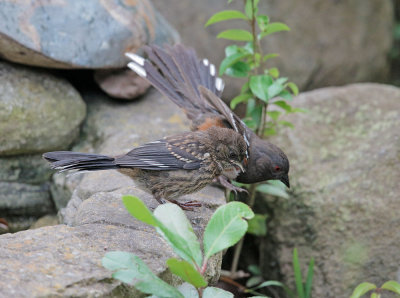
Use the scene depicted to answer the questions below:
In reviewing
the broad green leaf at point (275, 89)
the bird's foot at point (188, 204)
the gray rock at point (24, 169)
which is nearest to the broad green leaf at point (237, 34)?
the broad green leaf at point (275, 89)

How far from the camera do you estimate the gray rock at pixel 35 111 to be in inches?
164

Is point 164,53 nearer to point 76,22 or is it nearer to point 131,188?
point 76,22

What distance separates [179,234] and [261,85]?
6.53 ft

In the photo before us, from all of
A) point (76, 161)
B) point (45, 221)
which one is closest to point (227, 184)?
point (76, 161)

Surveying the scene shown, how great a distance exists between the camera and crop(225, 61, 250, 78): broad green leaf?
4.30 meters

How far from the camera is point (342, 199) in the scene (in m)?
4.24

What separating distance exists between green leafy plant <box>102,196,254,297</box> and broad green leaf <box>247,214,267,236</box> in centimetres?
185

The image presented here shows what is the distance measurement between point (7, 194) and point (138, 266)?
7.45ft

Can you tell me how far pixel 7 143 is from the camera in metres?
4.16

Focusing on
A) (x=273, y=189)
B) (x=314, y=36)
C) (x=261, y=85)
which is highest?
(x=261, y=85)

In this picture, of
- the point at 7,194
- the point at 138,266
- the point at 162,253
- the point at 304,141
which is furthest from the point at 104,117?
the point at 138,266

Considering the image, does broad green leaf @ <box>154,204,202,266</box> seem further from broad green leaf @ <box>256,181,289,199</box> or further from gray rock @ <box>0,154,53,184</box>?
gray rock @ <box>0,154,53,184</box>

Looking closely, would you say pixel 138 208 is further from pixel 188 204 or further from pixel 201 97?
pixel 201 97

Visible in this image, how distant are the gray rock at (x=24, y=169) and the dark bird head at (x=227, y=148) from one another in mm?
1476
